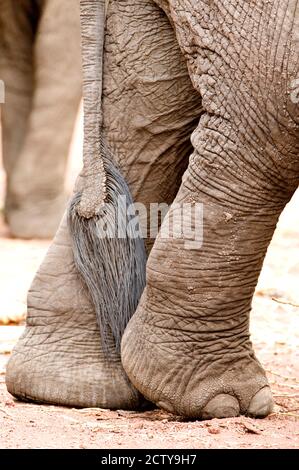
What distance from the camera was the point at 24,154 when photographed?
5.79 m

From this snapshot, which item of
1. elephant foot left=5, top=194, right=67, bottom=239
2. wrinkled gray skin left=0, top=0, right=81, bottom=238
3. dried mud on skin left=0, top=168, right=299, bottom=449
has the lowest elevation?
dried mud on skin left=0, top=168, right=299, bottom=449

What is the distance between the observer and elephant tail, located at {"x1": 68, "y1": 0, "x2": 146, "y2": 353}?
3.02 meters

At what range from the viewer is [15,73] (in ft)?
19.1

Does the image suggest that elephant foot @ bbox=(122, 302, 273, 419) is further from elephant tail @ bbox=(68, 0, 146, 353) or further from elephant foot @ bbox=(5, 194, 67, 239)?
elephant foot @ bbox=(5, 194, 67, 239)

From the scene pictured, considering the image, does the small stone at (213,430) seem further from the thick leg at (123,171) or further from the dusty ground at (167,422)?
the thick leg at (123,171)

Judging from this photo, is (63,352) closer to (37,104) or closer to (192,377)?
(192,377)

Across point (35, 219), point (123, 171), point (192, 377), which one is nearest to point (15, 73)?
point (35, 219)

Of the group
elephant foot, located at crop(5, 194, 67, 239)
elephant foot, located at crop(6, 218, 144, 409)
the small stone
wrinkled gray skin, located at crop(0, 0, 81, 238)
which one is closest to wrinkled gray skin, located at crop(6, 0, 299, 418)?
elephant foot, located at crop(6, 218, 144, 409)

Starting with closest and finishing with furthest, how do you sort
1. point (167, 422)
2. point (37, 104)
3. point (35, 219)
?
point (167, 422) → point (37, 104) → point (35, 219)

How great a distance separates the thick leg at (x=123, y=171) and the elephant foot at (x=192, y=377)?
19cm

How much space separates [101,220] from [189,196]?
1.10 ft

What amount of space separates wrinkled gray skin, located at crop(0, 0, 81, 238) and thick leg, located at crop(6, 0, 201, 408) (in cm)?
255
